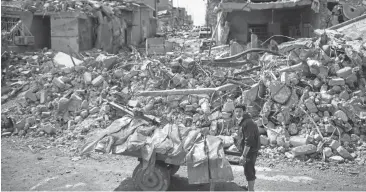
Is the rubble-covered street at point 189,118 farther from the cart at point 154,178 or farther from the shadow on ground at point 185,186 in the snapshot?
the cart at point 154,178

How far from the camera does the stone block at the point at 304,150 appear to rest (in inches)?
257

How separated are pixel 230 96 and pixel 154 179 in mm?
3890

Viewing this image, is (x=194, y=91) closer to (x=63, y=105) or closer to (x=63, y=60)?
(x=63, y=105)

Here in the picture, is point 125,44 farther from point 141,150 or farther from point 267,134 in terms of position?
point 141,150

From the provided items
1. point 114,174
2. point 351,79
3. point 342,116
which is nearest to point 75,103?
point 114,174

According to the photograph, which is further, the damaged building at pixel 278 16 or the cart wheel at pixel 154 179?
the damaged building at pixel 278 16

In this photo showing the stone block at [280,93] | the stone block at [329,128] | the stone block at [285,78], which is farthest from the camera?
the stone block at [285,78]

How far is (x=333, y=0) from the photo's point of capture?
50.0 ft

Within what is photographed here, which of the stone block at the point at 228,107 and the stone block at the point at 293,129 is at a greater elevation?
the stone block at the point at 228,107

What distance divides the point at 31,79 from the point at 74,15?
185 inches

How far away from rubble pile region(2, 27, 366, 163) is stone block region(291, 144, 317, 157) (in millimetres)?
19

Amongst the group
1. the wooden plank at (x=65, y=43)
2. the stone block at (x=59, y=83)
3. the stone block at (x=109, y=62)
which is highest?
the wooden plank at (x=65, y=43)

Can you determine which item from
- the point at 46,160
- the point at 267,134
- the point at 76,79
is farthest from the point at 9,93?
the point at 267,134

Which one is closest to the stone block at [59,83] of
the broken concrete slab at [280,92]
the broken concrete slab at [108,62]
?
the broken concrete slab at [108,62]
